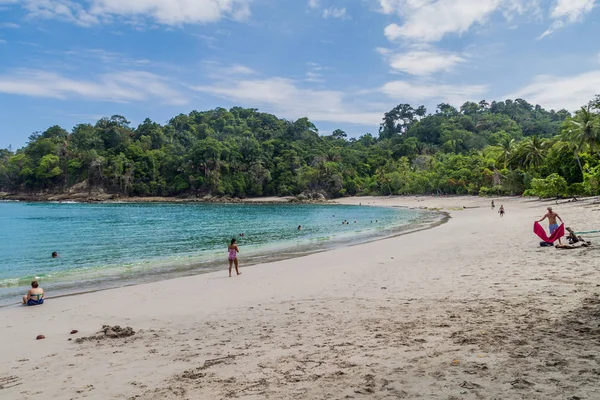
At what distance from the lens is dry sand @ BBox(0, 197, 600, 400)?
467 cm

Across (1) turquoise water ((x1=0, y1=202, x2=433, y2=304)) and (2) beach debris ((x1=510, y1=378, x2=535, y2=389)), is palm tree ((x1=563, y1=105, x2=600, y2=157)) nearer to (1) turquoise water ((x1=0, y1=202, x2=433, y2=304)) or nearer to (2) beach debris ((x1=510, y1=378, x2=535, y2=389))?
(1) turquoise water ((x1=0, y1=202, x2=433, y2=304))

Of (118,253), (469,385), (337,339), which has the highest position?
(469,385)

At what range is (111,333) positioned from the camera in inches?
320

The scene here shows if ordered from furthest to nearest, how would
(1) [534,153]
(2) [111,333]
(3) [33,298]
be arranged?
(1) [534,153] < (3) [33,298] < (2) [111,333]

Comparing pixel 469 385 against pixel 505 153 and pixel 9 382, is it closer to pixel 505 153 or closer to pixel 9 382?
pixel 9 382

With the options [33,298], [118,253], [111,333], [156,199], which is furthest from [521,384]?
[156,199]

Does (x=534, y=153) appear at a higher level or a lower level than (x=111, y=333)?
higher

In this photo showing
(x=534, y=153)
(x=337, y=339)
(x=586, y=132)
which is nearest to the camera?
(x=337, y=339)

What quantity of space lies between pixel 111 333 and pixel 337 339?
4.73 metres

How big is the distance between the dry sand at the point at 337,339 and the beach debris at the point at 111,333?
10 centimetres

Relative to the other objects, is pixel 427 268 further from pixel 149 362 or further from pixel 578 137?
pixel 578 137

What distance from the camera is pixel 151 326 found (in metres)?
8.87

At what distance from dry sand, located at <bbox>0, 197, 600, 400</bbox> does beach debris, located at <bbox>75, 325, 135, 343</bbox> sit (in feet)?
0.33

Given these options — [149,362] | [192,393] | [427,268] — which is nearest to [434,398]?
[192,393]
